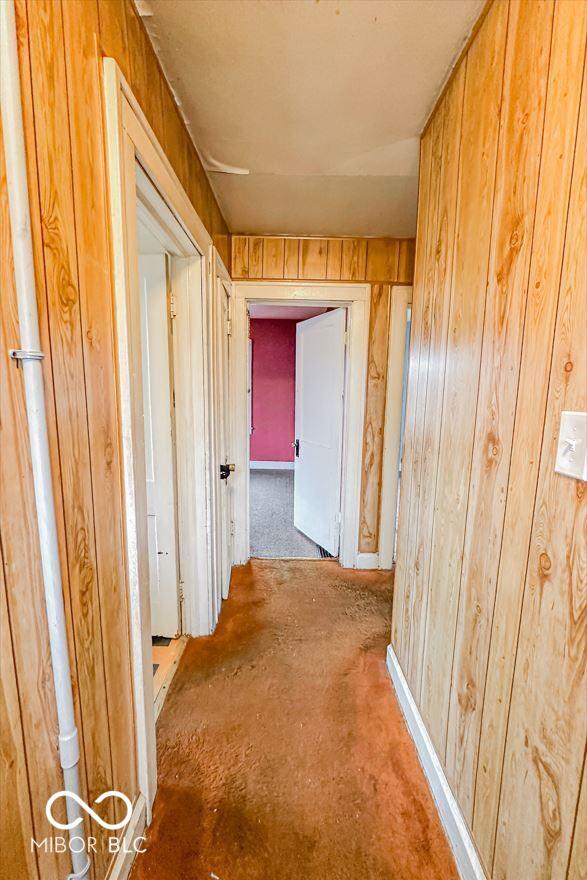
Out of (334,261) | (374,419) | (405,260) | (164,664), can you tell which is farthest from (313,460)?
(164,664)

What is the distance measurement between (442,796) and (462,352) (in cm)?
140

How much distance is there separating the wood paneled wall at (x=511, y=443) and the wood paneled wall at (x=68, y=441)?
3.16 feet

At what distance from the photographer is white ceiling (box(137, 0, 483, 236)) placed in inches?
37.5

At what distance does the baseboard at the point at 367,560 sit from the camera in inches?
104

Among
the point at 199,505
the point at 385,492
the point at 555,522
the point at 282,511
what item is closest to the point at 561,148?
the point at 555,522

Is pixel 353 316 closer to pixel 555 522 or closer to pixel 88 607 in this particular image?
pixel 555 522

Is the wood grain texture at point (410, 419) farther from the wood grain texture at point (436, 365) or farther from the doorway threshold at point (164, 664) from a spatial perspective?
the doorway threshold at point (164, 664)

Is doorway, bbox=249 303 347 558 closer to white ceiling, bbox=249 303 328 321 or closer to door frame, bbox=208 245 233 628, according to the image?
white ceiling, bbox=249 303 328 321

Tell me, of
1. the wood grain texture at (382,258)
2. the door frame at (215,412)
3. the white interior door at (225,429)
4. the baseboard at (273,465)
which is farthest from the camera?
the baseboard at (273,465)

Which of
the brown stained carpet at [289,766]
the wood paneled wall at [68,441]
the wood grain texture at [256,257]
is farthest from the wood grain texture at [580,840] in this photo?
the wood grain texture at [256,257]

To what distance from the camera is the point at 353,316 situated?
2436 millimetres

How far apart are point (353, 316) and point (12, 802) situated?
99.3 inches

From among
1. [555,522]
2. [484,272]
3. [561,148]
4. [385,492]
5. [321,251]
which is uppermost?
[321,251]

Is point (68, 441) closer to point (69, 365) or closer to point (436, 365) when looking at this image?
point (69, 365)
